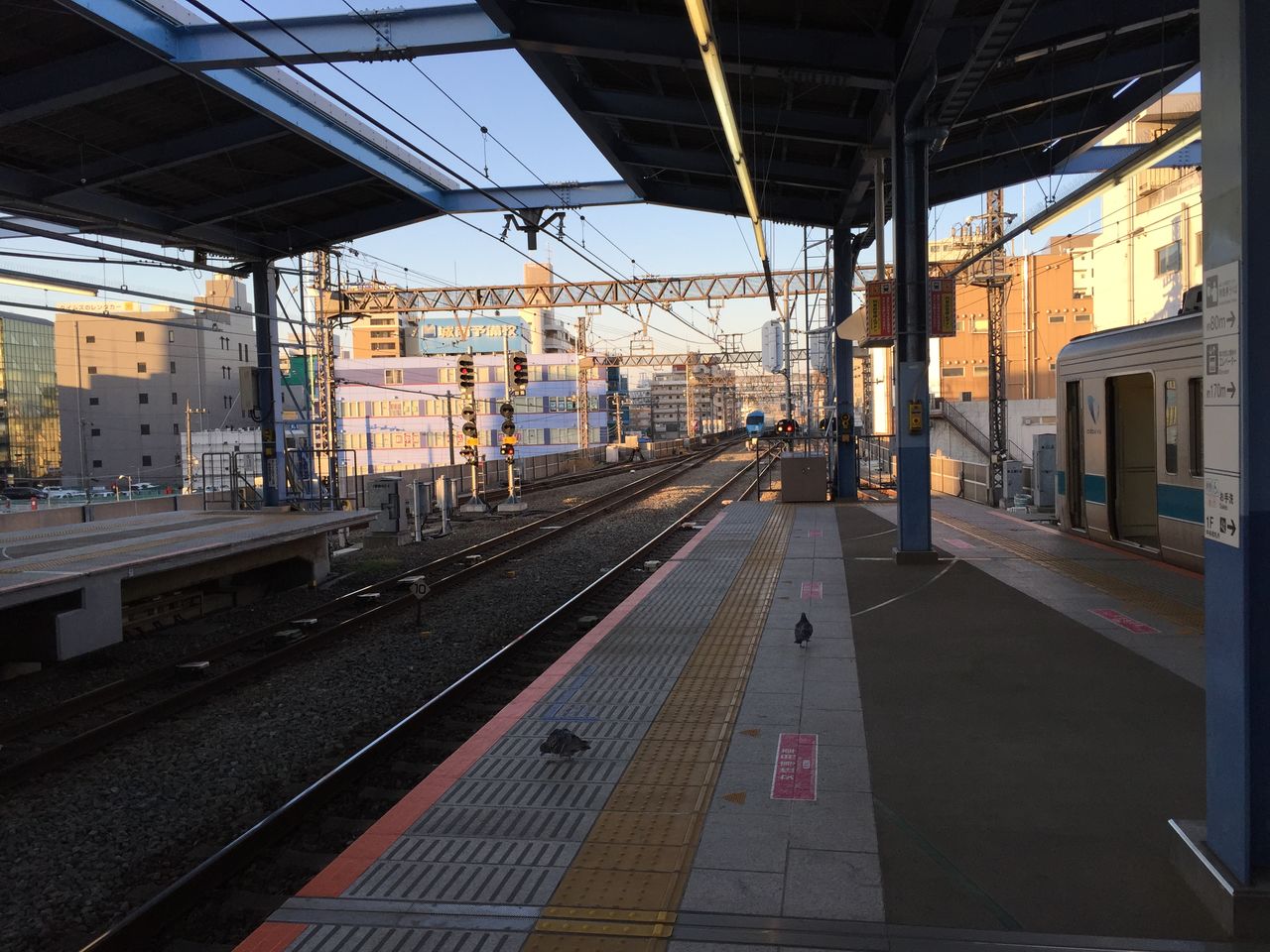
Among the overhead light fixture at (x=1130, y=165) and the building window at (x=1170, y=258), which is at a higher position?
the building window at (x=1170, y=258)

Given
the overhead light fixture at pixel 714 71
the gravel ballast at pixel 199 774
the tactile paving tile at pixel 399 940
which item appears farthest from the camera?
the overhead light fixture at pixel 714 71

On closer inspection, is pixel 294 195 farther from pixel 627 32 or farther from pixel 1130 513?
pixel 1130 513

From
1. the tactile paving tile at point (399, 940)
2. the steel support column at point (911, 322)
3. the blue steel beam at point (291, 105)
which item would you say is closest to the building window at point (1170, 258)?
the steel support column at point (911, 322)

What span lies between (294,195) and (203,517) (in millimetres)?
6344

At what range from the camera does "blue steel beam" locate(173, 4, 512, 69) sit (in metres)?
10.8

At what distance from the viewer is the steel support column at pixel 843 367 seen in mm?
20969

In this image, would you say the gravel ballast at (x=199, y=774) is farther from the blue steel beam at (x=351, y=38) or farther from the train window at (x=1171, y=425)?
the train window at (x=1171, y=425)

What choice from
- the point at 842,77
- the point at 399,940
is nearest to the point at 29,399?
the point at 842,77

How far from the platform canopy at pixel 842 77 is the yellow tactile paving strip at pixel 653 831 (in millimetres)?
7026

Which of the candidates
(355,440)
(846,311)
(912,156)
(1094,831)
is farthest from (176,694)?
(355,440)

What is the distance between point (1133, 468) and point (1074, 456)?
88cm

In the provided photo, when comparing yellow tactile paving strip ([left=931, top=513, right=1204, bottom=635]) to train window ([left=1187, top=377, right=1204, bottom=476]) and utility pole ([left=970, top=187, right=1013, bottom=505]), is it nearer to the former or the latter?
train window ([left=1187, top=377, right=1204, bottom=476])

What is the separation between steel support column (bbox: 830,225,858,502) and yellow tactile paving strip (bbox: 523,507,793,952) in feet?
48.3

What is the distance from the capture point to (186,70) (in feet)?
37.1
